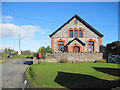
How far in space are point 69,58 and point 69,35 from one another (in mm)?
6800

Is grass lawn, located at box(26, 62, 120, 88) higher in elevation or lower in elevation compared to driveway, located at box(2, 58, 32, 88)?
higher

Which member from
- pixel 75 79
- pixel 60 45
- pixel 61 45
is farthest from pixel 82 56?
pixel 75 79

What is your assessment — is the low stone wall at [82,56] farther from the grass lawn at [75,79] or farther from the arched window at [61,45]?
the grass lawn at [75,79]

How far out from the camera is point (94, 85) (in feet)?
25.3

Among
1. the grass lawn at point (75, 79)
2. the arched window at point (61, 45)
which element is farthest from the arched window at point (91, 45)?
the grass lawn at point (75, 79)

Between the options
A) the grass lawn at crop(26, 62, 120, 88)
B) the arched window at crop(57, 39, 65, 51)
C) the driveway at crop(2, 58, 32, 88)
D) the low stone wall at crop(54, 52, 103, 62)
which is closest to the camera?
the grass lawn at crop(26, 62, 120, 88)

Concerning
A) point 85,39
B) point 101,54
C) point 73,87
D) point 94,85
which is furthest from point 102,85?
point 85,39

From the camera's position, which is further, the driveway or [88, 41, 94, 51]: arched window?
[88, 41, 94, 51]: arched window

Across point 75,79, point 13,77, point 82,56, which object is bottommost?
point 13,77

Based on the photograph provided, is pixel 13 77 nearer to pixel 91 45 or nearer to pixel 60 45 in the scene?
pixel 60 45

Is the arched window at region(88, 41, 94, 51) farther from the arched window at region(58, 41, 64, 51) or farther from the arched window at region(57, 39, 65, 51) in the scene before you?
the arched window at region(58, 41, 64, 51)

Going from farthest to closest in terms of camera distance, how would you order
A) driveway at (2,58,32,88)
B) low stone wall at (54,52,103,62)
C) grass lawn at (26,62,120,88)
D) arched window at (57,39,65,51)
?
arched window at (57,39,65,51)
low stone wall at (54,52,103,62)
driveway at (2,58,32,88)
grass lawn at (26,62,120,88)

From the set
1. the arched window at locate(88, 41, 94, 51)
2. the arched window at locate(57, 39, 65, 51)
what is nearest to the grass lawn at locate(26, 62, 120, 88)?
the arched window at locate(57, 39, 65, 51)

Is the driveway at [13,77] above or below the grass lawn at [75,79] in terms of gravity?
below
